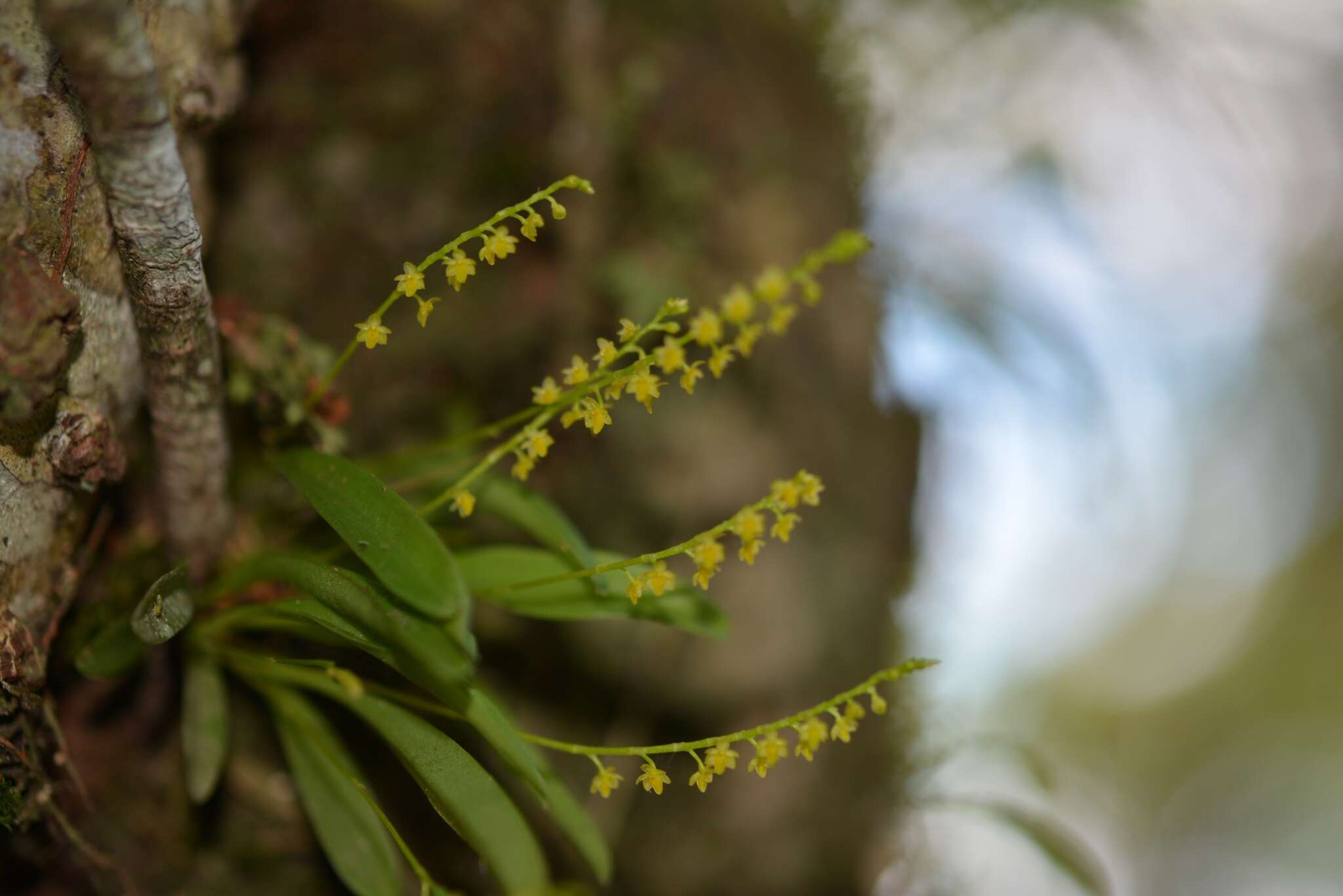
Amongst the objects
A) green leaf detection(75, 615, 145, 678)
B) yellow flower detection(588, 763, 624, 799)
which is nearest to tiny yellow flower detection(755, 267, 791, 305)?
yellow flower detection(588, 763, 624, 799)

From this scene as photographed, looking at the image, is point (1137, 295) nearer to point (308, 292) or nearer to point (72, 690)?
point (308, 292)

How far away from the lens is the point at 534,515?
0.90 metres

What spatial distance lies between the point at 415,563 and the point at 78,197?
1.41 feet

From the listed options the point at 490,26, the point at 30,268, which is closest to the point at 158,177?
the point at 30,268

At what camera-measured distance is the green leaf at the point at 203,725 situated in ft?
2.88

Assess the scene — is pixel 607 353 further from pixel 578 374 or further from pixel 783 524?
pixel 783 524

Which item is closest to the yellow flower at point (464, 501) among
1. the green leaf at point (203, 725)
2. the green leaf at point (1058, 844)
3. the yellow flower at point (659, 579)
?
the yellow flower at point (659, 579)

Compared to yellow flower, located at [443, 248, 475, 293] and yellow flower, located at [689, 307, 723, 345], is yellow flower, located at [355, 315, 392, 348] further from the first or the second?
yellow flower, located at [689, 307, 723, 345]

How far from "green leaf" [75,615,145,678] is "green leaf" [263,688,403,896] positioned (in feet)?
0.47

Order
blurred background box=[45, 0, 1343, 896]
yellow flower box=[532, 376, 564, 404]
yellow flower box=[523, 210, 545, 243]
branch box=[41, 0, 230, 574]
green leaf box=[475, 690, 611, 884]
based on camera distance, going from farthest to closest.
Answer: blurred background box=[45, 0, 1343, 896] → green leaf box=[475, 690, 611, 884] → yellow flower box=[532, 376, 564, 404] → yellow flower box=[523, 210, 545, 243] → branch box=[41, 0, 230, 574]

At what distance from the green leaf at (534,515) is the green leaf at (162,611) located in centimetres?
31

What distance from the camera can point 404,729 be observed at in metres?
0.74

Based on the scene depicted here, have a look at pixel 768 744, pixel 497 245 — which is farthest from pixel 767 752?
pixel 497 245

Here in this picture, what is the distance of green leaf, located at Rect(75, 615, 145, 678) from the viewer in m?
0.81
